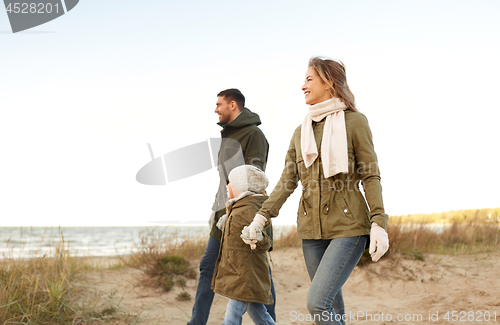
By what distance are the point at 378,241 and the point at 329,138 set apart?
0.76 metres

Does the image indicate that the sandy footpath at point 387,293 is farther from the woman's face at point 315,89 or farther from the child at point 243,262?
the woman's face at point 315,89

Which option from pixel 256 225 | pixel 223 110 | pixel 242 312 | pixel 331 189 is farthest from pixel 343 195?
pixel 223 110

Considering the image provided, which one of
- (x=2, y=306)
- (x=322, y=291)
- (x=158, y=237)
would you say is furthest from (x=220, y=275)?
(x=158, y=237)

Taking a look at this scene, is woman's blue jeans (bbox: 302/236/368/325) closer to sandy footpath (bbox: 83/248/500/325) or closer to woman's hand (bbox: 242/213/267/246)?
woman's hand (bbox: 242/213/267/246)

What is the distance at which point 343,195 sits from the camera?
2.55 metres

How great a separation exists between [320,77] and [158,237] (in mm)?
4950

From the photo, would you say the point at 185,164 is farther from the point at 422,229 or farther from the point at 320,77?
the point at 422,229

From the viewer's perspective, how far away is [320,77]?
2.84 meters

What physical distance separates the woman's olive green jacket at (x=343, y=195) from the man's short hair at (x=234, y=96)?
1567 millimetres

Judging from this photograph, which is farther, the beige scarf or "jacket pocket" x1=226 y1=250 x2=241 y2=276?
"jacket pocket" x1=226 y1=250 x2=241 y2=276

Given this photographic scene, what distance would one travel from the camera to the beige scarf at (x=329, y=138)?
8.45 feet

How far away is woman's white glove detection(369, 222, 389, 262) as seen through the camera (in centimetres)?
231

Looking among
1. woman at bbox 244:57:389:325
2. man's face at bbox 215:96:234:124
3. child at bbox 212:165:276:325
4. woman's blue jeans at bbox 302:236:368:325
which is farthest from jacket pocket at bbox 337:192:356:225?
man's face at bbox 215:96:234:124

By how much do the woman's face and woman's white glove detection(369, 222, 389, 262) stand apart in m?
1.02
